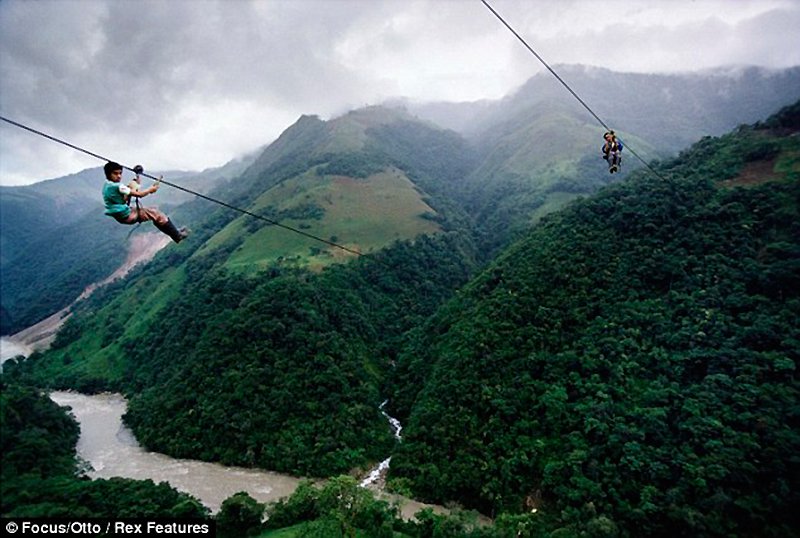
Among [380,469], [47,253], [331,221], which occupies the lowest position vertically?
[380,469]

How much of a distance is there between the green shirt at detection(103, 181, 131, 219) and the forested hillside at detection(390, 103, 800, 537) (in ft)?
89.6

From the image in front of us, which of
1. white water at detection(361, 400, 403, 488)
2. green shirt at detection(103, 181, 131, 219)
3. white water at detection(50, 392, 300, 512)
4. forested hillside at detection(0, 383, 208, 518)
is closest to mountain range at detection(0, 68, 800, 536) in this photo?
white water at detection(361, 400, 403, 488)

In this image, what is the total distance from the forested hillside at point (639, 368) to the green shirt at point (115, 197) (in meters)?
27.3

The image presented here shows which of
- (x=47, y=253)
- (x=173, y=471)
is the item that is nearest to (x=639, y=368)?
(x=173, y=471)

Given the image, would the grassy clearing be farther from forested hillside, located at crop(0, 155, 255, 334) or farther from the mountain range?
forested hillside, located at crop(0, 155, 255, 334)

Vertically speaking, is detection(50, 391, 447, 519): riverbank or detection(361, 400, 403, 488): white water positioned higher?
detection(361, 400, 403, 488): white water

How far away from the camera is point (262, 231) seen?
7519cm

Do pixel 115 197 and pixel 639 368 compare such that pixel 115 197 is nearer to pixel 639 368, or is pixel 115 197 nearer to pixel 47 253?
pixel 639 368

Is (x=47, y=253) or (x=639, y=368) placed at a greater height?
(x=47, y=253)

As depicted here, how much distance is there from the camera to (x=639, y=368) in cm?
3394

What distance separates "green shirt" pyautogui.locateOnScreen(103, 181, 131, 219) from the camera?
8.41 m

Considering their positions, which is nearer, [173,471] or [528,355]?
[173,471]

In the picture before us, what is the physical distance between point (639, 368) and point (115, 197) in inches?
1379

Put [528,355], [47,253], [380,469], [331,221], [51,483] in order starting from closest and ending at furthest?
[51,483] → [380,469] → [528,355] → [331,221] → [47,253]
